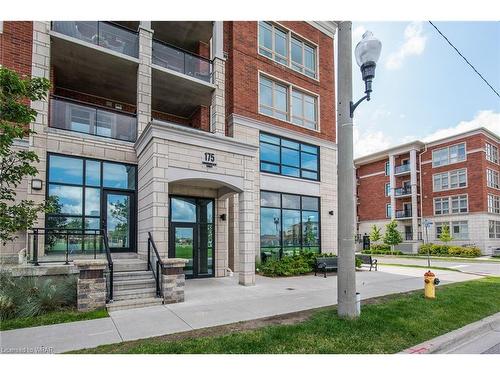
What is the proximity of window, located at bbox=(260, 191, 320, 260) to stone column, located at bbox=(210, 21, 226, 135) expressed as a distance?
396cm

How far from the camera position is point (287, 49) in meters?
17.3

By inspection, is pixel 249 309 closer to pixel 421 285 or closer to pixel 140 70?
pixel 421 285

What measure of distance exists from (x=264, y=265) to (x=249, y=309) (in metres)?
6.24

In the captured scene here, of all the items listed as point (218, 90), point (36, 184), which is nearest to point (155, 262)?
point (36, 184)

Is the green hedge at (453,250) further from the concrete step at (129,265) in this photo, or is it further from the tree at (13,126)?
the tree at (13,126)

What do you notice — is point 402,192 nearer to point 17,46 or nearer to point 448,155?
point 448,155

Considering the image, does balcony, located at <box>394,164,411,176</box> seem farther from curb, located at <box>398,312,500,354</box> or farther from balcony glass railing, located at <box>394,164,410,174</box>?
curb, located at <box>398,312,500,354</box>

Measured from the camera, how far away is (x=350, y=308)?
20.9ft

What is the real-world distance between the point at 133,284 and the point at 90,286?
130 cm

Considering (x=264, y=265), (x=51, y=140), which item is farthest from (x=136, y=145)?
(x=264, y=265)

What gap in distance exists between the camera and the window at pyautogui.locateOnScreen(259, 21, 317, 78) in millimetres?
16469

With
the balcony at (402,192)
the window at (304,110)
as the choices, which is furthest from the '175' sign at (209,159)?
the balcony at (402,192)

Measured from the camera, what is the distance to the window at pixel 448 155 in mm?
35688

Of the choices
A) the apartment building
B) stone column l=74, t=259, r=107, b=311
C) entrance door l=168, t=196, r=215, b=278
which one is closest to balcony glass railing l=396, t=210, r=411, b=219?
the apartment building
